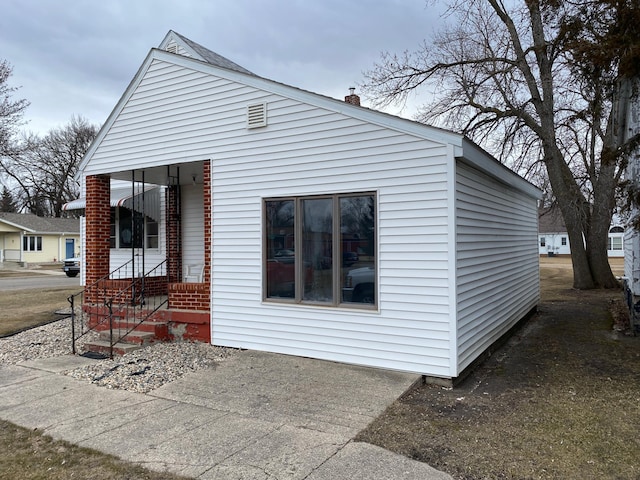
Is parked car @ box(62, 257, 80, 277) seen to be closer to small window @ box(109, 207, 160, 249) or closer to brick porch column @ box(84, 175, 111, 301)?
small window @ box(109, 207, 160, 249)

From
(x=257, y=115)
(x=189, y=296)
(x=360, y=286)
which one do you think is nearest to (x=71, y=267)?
(x=189, y=296)

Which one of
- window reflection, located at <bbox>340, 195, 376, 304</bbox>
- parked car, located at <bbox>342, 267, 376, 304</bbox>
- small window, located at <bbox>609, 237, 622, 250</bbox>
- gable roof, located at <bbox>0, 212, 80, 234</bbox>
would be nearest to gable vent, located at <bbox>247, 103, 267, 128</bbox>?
window reflection, located at <bbox>340, 195, 376, 304</bbox>

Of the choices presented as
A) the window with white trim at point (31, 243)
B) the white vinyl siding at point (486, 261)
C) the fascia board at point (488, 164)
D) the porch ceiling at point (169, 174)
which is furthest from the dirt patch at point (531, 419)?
the window with white trim at point (31, 243)

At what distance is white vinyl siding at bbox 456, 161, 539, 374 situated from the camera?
18.8ft

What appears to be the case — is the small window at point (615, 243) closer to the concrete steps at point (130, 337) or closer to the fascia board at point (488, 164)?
the fascia board at point (488, 164)

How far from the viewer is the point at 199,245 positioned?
1036 cm

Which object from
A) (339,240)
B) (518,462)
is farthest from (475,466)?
(339,240)

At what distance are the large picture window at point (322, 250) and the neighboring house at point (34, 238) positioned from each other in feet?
123

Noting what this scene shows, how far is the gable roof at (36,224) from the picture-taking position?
3678 cm

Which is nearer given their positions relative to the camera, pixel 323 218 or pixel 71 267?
pixel 323 218

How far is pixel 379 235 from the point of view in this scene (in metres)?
5.88

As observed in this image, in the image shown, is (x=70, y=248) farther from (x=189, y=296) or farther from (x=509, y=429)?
(x=509, y=429)

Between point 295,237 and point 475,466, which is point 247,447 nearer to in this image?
point 475,466

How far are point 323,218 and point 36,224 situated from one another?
40.1 meters
